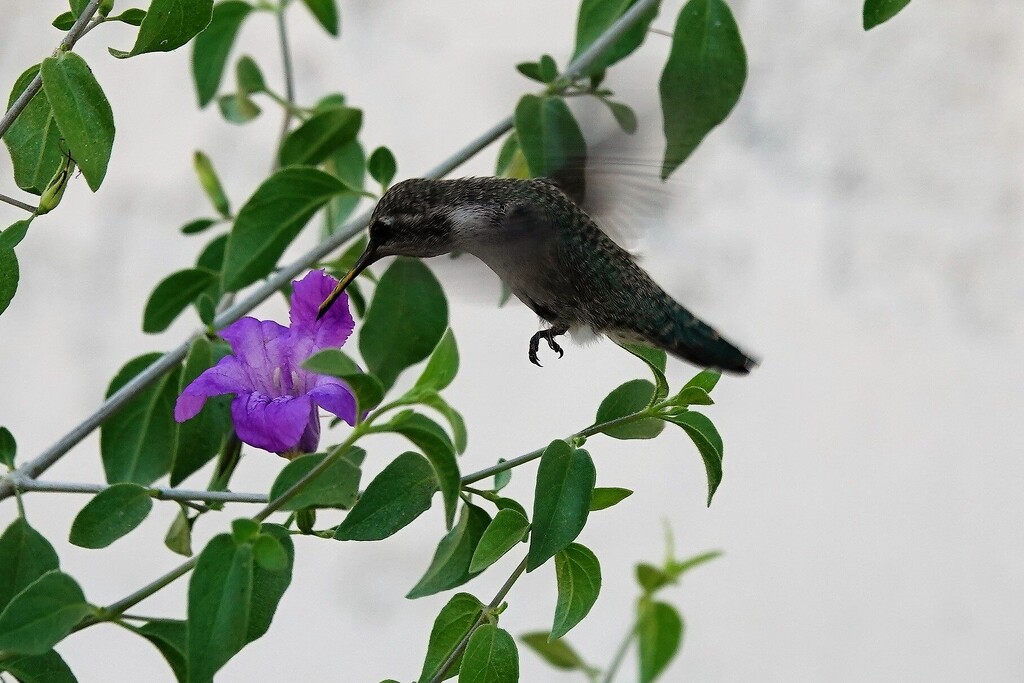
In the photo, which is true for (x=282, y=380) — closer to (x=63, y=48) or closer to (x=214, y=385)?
A: (x=214, y=385)

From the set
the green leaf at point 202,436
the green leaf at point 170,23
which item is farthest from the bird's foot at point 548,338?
the green leaf at point 170,23

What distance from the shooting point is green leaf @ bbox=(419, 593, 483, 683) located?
706 mm

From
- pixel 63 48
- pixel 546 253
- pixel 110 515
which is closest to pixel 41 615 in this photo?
pixel 110 515

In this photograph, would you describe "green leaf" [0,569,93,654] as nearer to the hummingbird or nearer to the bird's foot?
the hummingbird

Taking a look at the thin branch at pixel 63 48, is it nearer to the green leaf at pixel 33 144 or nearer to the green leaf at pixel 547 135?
the green leaf at pixel 33 144

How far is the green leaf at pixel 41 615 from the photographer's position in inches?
23.4

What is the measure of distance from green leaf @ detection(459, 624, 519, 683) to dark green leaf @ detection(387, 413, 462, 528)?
0.11 m

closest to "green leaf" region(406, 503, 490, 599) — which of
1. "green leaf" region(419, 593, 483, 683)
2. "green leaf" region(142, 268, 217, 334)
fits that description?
"green leaf" region(419, 593, 483, 683)

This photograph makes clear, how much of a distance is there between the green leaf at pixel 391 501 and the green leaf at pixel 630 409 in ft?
0.38

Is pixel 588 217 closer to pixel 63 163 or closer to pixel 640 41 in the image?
pixel 640 41

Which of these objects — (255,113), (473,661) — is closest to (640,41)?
(255,113)

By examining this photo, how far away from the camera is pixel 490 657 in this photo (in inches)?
26.2

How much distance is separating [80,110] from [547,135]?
374 mm

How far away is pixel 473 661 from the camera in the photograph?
658 millimetres
